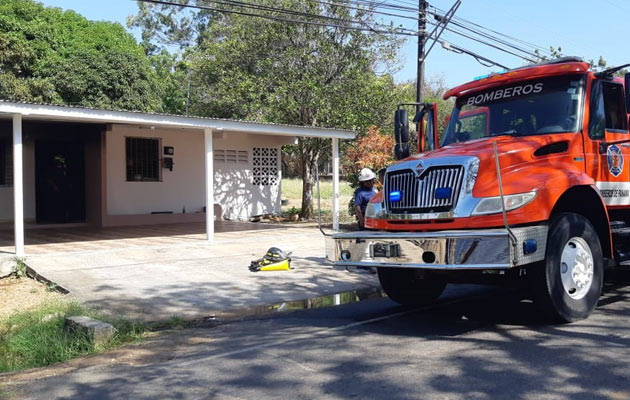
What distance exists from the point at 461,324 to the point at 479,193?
153cm

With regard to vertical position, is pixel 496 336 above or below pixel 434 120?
below

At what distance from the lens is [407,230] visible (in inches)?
244

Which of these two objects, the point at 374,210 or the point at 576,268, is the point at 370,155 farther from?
the point at 576,268

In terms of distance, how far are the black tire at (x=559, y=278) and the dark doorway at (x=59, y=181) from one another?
546 inches

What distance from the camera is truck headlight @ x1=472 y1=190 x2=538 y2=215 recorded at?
550cm

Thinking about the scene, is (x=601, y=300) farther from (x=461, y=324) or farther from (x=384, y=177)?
(x=384, y=177)

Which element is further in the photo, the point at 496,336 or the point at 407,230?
the point at 407,230

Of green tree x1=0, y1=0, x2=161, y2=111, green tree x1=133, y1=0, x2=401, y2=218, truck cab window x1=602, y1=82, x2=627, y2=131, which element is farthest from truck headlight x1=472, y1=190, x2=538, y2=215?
green tree x1=0, y1=0, x2=161, y2=111

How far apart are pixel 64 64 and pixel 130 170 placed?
9.66 meters

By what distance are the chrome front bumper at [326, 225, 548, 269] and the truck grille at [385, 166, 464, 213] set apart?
0.36 m

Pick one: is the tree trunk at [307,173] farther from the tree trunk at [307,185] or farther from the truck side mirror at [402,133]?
the truck side mirror at [402,133]

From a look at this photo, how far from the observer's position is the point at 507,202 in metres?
5.51

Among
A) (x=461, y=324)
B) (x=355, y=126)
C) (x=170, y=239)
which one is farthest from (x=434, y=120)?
(x=355, y=126)

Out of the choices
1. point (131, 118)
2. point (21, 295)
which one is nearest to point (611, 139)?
point (21, 295)
